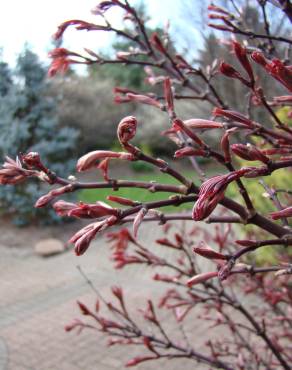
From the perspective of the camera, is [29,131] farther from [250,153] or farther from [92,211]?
[250,153]

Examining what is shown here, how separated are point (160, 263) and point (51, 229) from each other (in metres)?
7.80

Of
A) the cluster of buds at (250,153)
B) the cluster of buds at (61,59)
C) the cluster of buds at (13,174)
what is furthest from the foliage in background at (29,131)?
the cluster of buds at (250,153)

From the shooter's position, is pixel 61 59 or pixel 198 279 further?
pixel 61 59

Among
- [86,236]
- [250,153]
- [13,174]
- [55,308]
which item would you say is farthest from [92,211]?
[55,308]

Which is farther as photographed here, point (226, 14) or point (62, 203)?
point (226, 14)

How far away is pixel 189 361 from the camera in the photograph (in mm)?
4031

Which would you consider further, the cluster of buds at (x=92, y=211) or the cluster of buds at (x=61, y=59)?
the cluster of buds at (x=61, y=59)

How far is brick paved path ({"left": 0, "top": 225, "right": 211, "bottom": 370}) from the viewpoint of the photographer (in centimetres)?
402

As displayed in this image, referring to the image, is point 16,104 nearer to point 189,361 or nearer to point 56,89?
point 56,89

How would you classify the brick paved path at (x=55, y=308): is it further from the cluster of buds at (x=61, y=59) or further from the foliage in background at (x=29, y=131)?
the cluster of buds at (x=61, y=59)

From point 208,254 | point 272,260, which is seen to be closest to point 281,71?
point 208,254

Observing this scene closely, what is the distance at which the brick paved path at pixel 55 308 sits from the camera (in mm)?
4016

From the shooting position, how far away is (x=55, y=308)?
17.7 feet

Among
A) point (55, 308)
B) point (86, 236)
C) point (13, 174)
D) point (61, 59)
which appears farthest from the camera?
point (55, 308)
